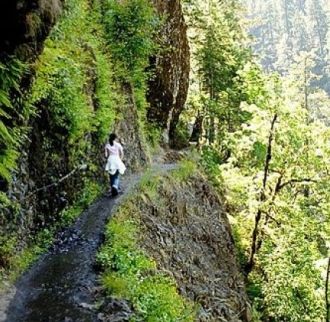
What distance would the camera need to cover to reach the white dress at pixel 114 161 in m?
14.9

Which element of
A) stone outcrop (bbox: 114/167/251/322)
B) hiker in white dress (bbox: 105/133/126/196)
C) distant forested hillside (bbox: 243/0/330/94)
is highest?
distant forested hillside (bbox: 243/0/330/94)

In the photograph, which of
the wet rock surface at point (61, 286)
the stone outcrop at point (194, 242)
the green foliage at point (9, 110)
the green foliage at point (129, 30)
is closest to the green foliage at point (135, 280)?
the wet rock surface at point (61, 286)

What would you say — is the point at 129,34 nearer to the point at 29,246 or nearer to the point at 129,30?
the point at 129,30

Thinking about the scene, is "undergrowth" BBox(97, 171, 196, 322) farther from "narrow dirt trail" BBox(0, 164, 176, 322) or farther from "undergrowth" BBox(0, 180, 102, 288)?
"undergrowth" BBox(0, 180, 102, 288)

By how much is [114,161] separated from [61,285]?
6.13m

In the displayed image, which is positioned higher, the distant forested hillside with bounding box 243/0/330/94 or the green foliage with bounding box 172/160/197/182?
the distant forested hillside with bounding box 243/0/330/94

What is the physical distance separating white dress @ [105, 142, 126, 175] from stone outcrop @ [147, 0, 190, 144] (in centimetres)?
1248

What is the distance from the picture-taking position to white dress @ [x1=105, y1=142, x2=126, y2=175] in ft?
49.0

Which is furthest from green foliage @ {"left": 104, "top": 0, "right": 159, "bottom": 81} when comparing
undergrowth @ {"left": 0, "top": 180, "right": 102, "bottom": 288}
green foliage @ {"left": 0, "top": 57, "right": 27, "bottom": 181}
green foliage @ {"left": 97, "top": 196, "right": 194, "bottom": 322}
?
green foliage @ {"left": 0, "top": 57, "right": 27, "bottom": 181}

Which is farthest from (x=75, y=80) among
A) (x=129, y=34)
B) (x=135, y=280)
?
(x=129, y=34)

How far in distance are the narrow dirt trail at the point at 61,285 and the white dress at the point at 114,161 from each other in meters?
2.88

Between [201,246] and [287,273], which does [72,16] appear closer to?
[201,246]

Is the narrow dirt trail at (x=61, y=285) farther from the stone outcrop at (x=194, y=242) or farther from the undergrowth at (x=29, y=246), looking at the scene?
the stone outcrop at (x=194, y=242)

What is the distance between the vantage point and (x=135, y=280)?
941cm
